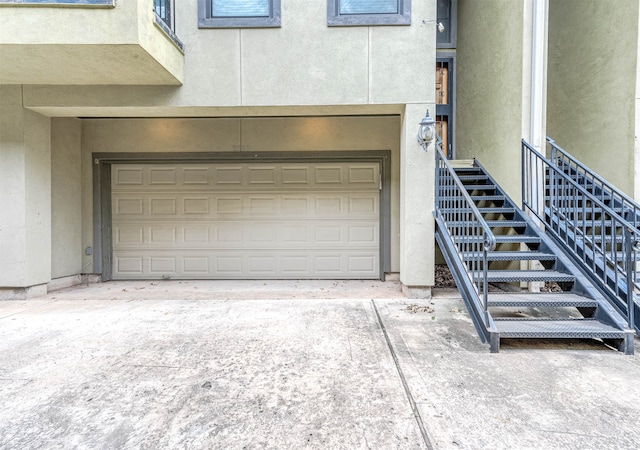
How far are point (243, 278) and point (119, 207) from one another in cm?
250

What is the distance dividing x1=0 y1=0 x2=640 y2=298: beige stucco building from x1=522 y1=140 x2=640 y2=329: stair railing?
38 cm

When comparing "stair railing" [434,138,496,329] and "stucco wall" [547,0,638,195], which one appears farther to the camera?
"stucco wall" [547,0,638,195]

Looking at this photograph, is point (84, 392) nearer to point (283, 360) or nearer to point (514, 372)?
point (283, 360)

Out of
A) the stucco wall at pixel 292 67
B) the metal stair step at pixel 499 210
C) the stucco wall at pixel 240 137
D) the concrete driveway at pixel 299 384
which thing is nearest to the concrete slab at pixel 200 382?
the concrete driveway at pixel 299 384

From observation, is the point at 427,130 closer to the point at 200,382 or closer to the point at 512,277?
the point at 512,277

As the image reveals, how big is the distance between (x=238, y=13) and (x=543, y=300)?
A: 4.71 m

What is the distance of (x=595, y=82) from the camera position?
4230mm

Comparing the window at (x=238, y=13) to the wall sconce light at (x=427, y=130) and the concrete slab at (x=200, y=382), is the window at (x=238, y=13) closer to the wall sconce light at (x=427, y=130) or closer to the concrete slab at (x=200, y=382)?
the wall sconce light at (x=427, y=130)

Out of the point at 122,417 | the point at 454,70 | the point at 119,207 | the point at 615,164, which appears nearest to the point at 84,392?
the point at 122,417

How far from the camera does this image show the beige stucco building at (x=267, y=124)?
3.71m

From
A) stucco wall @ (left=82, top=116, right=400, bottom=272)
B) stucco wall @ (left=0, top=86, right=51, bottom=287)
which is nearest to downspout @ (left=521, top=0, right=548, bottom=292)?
stucco wall @ (left=82, top=116, right=400, bottom=272)

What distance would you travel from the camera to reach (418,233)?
3.92m

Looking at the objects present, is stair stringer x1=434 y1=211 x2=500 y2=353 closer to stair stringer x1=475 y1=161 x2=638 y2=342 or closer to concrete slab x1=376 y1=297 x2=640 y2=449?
concrete slab x1=376 y1=297 x2=640 y2=449

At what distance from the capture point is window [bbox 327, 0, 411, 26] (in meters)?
3.78
